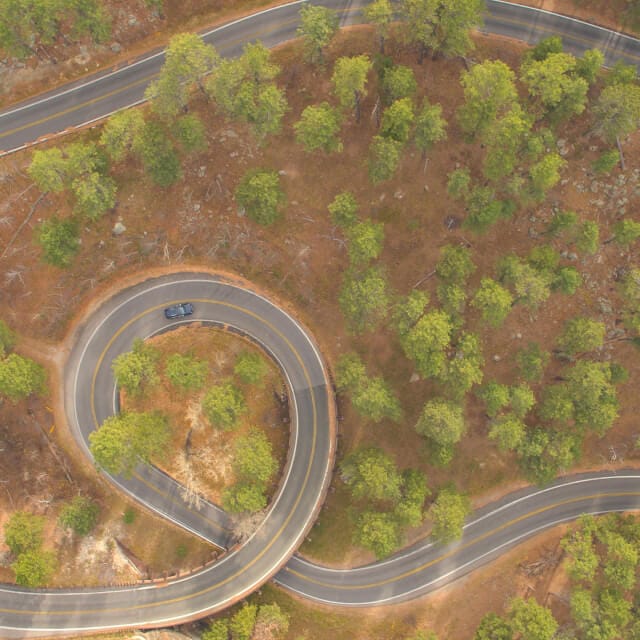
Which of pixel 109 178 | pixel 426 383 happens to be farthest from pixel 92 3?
pixel 426 383

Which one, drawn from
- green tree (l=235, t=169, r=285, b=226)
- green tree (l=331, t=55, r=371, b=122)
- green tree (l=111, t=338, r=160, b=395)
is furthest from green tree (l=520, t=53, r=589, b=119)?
green tree (l=111, t=338, r=160, b=395)

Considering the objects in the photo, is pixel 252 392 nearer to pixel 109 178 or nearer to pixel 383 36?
pixel 109 178

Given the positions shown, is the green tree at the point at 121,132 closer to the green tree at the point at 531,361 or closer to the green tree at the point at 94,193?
the green tree at the point at 94,193

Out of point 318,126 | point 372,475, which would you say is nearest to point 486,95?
point 318,126

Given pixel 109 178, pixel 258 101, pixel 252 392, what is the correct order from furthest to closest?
pixel 252 392
pixel 109 178
pixel 258 101

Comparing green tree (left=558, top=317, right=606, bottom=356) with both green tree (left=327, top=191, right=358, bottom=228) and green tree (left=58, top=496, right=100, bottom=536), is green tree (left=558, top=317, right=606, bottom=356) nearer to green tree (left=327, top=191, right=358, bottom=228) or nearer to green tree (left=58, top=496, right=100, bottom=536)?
green tree (left=327, top=191, right=358, bottom=228)

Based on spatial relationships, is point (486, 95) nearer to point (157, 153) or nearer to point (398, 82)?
point (398, 82)

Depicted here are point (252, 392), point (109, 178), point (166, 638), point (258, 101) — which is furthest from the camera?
point (252, 392)
